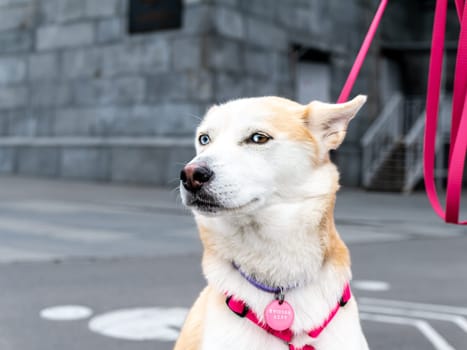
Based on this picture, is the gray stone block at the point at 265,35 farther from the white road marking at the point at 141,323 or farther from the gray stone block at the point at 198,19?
the white road marking at the point at 141,323

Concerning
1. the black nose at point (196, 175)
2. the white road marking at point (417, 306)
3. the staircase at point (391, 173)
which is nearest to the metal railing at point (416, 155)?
the staircase at point (391, 173)

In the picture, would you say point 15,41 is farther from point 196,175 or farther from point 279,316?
point 279,316

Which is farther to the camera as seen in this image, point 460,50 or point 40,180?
point 40,180

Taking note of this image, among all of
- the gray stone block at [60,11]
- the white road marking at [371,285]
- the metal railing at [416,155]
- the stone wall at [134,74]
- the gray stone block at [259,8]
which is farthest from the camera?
the metal railing at [416,155]

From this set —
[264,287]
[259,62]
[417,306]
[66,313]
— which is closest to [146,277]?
[66,313]

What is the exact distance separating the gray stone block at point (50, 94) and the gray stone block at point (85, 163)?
1.49 metres

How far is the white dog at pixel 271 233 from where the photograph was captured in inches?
86.2

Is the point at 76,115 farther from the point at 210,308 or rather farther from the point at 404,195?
the point at 210,308

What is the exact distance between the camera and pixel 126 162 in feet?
51.9

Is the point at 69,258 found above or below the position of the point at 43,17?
below

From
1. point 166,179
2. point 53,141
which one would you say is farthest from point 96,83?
point 166,179

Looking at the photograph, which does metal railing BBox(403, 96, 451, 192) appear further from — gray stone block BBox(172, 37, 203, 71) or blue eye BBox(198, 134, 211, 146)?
blue eye BBox(198, 134, 211, 146)

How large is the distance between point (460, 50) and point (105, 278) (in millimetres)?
3795

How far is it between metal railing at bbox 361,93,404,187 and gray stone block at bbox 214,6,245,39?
5.81m
